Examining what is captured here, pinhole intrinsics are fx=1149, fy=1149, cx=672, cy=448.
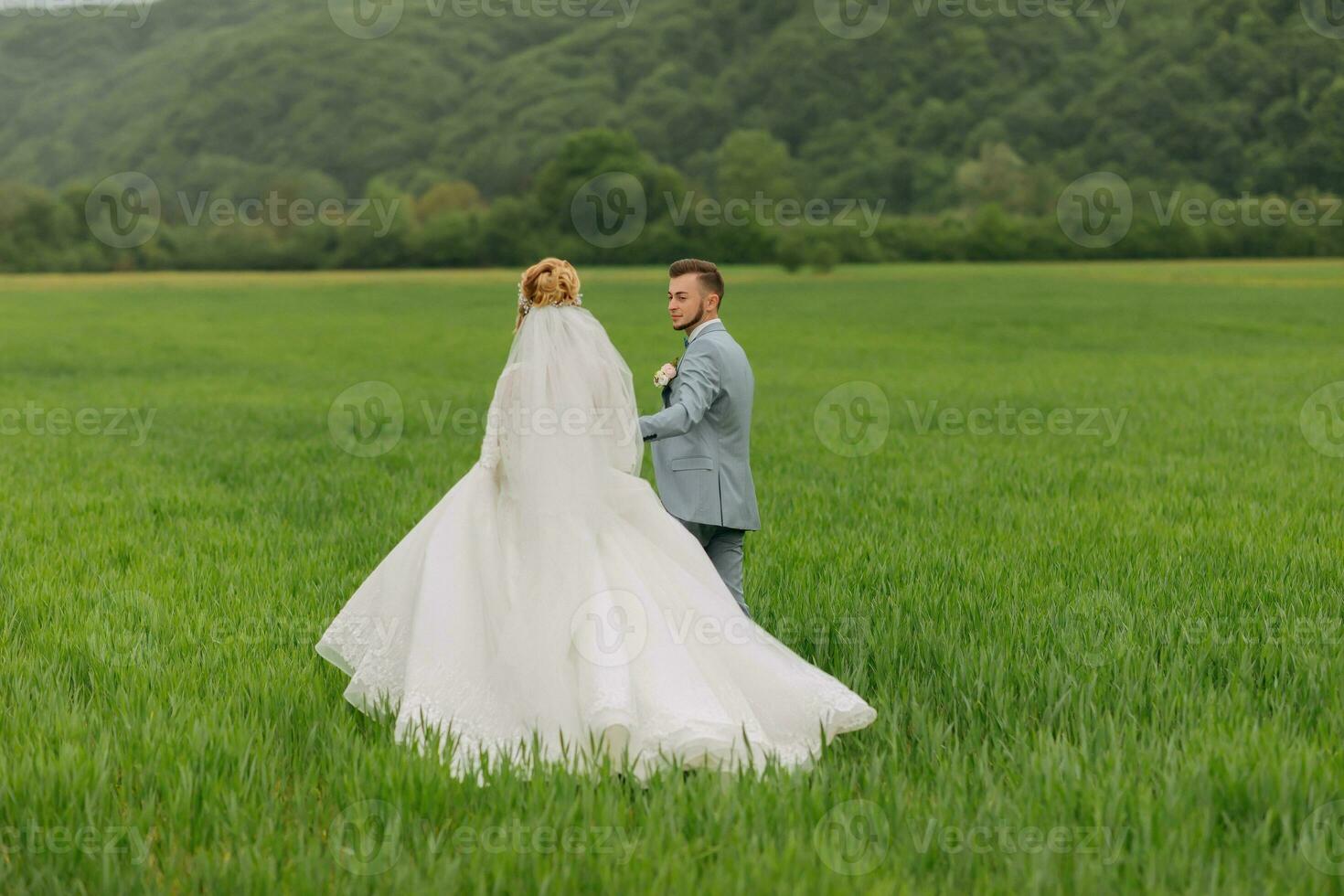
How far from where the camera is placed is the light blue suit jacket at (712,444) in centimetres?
573

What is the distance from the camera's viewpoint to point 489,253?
81000 mm

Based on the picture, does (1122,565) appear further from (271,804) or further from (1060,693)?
(271,804)

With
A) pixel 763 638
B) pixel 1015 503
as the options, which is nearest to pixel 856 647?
pixel 763 638

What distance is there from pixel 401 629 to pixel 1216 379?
A: 2383 cm
